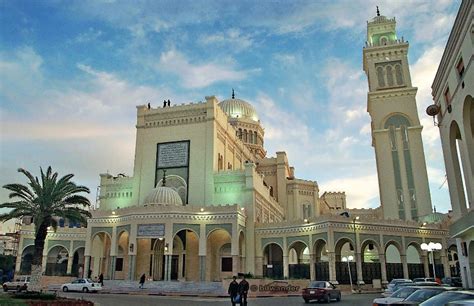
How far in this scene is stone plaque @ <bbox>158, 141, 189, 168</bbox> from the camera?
156 ft

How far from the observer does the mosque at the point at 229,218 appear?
131ft

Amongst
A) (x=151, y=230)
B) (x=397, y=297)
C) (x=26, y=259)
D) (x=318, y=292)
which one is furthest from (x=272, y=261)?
(x=397, y=297)

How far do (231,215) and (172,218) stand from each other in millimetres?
5656

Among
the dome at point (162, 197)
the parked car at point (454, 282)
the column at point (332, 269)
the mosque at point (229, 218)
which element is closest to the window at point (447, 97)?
the parked car at point (454, 282)

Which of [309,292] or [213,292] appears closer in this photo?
[309,292]

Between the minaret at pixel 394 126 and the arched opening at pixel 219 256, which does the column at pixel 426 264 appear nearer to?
the minaret at pixel 394 126

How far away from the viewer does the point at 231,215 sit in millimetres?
40500

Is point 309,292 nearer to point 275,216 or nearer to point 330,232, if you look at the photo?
point 330,232

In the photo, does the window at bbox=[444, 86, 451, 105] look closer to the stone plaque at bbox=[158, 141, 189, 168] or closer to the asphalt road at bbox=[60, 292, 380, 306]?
the asphalt road at bbox=[60, 292, 380, 306]

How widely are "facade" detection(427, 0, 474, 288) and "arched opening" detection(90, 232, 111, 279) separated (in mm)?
33975

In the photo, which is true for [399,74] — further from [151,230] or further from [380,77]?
[151,230]

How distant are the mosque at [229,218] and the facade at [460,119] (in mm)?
16456

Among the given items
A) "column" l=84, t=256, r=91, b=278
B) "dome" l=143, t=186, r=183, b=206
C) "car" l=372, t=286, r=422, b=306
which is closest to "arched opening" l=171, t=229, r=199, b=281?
"dome" l=143, t=186, r=183, b=206

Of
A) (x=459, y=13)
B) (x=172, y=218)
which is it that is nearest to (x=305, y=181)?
(x=172, y=218)
